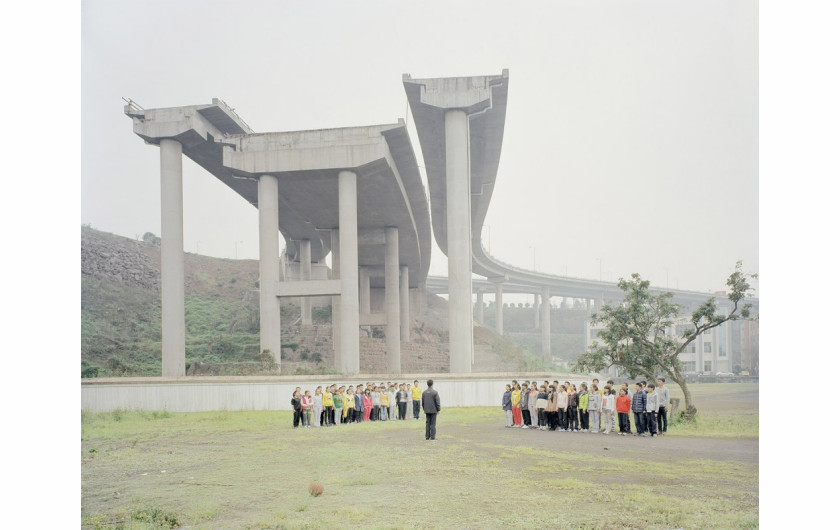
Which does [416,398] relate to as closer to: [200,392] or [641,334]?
[641,334]

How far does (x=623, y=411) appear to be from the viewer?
17547 mm

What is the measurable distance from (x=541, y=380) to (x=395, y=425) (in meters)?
7.06

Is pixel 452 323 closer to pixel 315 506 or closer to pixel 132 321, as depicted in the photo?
pixel 315 506

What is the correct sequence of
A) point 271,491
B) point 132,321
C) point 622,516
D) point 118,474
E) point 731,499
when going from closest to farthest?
point 622,516
point 731,499
point 271,491
point 118,474
point 132,321

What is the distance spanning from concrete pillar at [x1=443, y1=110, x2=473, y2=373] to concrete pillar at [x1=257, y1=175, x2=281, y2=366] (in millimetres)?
7853

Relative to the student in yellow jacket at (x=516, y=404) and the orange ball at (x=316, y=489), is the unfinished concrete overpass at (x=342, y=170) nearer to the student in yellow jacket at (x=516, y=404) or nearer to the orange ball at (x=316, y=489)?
the student in yellow jacket at (x=516, y=404)

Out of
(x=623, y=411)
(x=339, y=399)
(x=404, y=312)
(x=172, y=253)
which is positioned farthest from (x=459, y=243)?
(x=404, y=312)

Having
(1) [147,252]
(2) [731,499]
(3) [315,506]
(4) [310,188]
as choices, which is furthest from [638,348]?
(1) [147,252]

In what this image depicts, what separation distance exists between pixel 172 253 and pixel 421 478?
24606 millimetres

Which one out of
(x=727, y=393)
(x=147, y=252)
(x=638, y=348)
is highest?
(x=147, y=252)

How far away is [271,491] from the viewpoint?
1182 cm

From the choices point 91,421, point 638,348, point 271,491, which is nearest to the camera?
point 271,491

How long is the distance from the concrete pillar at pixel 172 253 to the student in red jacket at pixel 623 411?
2177 cm

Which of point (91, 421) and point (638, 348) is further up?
point (638, 348)
